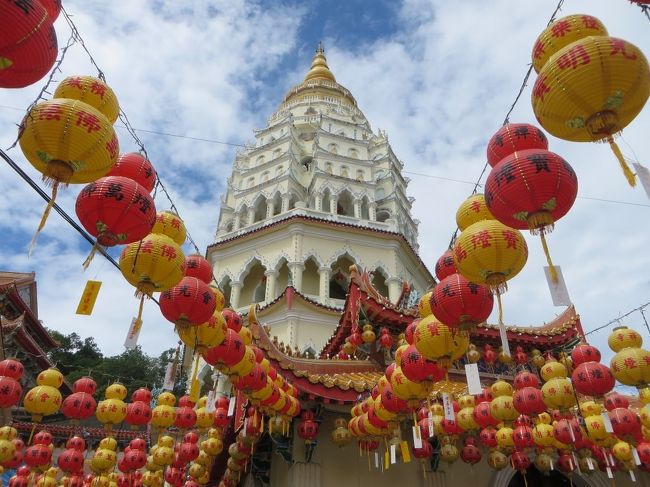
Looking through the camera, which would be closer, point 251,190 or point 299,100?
point 251,190

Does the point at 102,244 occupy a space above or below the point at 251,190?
below

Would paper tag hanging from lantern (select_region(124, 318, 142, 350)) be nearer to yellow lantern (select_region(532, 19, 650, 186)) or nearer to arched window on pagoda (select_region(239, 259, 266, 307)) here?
yellow lantern (select_region(532, 19, 650, 186))

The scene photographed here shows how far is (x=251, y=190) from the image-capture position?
23438mm

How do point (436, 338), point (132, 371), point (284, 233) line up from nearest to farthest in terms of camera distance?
1. point (436, 338)
2. point (284, 233)
3. point (132, 371)

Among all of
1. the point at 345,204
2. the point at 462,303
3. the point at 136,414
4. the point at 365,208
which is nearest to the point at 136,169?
the point at 462,303

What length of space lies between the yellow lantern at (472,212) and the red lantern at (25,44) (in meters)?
3.78

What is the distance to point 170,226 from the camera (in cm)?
535

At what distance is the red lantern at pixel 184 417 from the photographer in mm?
10578

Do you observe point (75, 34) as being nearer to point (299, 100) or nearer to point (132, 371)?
point (299, 100)

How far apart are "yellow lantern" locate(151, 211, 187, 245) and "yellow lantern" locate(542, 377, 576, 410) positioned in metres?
5.77

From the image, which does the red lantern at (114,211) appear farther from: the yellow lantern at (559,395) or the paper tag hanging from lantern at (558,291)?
the yellow lantern at (559,395)

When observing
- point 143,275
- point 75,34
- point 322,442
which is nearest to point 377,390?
point 322,442

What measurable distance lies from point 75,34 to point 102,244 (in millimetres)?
2470

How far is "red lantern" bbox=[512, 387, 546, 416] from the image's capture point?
23.8ft
